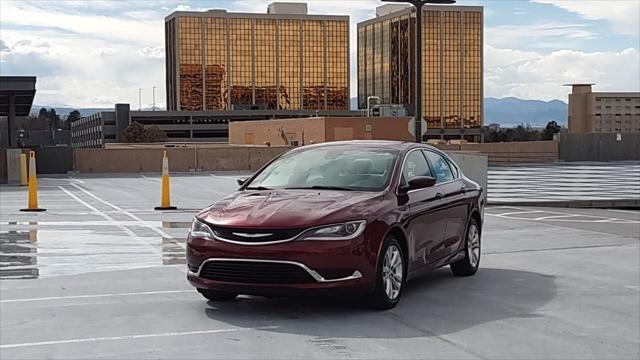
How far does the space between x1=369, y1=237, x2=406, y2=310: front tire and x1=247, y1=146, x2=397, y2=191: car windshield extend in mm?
612

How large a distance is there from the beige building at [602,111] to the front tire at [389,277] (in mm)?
95867

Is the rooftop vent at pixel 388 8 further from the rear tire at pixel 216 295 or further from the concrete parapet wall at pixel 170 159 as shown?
the rear tire at pixel 216 295

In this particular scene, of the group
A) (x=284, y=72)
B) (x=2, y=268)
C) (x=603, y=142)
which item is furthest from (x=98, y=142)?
(x=2, y=268)

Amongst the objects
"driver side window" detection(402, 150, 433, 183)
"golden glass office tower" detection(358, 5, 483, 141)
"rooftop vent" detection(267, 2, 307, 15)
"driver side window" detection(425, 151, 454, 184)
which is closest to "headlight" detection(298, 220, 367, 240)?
"driver side window" detection(402, 150, 433, 183)

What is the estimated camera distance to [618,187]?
3216 centimetres

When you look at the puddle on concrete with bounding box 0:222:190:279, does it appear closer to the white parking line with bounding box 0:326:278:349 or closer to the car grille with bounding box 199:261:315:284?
the white parking line with bounding box 0:326:278:349

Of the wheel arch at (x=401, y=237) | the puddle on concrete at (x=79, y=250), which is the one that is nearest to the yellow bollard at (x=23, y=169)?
the puddle on concrete at (x=79, y=250)

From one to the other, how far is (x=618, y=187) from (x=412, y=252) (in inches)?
1019

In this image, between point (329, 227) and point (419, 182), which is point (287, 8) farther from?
point (329, 227)

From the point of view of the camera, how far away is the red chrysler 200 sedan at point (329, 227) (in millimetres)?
7207

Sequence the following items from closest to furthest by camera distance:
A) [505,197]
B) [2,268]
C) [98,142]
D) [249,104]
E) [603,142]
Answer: [2,268] < [505,197] < [603,142] < [98,142] < [249,104]

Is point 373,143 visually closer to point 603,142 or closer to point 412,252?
point 412,252

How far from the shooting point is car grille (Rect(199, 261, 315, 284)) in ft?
23.6

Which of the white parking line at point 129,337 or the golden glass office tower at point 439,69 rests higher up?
the golden glass office tower at point 439,69
